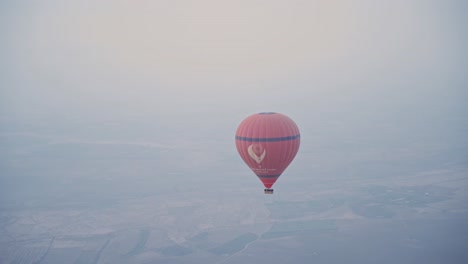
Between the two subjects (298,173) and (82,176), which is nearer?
(298,173)

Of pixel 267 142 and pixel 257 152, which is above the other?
pixel 267 142

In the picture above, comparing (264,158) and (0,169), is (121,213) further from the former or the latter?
(0,169)

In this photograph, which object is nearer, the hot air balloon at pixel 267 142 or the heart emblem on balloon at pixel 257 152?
the hot air balloon at pixel 267 142

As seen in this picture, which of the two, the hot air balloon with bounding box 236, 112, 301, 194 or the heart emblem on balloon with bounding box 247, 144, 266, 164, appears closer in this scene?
the hot air balloon with bounding box 236, 112, 301, 194

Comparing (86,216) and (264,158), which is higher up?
(264,158)

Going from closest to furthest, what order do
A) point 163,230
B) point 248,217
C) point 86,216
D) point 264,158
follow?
point 264,158 < point 163,230 < point 248,217 < point 86,216

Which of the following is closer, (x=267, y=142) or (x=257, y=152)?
(x=267, y=142)

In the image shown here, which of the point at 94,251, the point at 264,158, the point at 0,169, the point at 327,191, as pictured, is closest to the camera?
the point at 264,158

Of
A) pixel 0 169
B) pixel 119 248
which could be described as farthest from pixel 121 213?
pixel 0 169
